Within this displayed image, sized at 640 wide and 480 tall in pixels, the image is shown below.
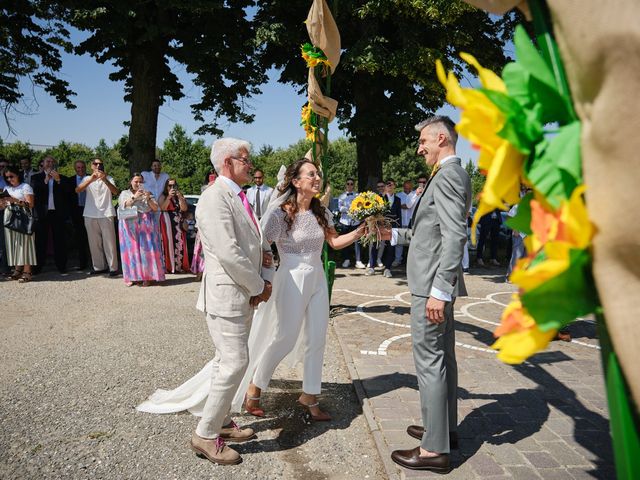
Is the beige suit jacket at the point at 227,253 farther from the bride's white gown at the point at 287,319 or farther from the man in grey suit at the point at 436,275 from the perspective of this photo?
the man in grey suit at the point at 436,275

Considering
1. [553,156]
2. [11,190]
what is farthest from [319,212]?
[11,190]

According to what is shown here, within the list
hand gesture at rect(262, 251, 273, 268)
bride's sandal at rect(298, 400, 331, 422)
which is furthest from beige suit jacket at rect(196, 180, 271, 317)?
bride's sandal at rect(298, 400, 331, 422)

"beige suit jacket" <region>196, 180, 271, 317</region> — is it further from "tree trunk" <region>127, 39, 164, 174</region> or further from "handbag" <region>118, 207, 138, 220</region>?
"tree trunk" <region>127, 39, 164, 174</region>

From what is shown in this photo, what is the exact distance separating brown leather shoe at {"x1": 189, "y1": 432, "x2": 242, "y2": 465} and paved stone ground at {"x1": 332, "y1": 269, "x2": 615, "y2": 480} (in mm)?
1126

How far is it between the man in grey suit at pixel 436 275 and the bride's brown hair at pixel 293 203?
121cm

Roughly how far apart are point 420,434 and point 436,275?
4.66ft

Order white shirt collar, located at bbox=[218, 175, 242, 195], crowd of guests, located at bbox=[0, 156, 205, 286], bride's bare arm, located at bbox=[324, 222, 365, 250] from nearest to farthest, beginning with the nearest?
white shirt collar, located at bbox=[218, 175, 242, 195]
bride's bare arm, located at bbox=[324, 222, 365, 250]
crowd of guests, located at bbox=[0, 156, 205, 286]

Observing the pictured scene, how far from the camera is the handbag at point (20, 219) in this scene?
1055cm

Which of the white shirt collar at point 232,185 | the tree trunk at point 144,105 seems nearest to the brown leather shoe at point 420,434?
the white shirt collar at point 232,185

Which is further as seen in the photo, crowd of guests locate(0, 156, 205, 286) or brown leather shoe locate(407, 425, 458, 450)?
crowd of guests locate(0, 156, 205, 286)

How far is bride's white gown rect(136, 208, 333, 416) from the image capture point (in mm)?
4277

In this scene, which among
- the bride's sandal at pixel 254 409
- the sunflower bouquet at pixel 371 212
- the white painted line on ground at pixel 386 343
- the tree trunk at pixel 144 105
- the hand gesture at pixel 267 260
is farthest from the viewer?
the tree trunk at pixel 144 105

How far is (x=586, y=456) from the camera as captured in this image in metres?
3.51

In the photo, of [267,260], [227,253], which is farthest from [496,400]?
[227,253]
